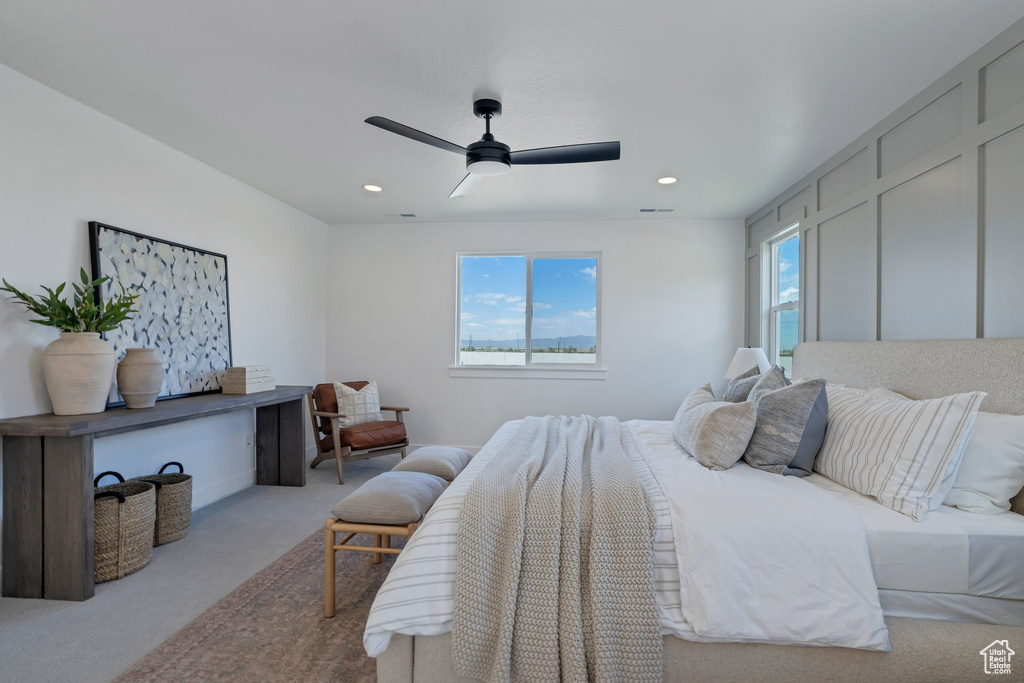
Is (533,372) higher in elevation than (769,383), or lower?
lower

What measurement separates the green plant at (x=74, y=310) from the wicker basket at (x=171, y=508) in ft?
3.48

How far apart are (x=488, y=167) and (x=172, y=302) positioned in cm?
248

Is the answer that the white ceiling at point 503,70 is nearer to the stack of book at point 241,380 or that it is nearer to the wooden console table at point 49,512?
the stack of book at point 241,380

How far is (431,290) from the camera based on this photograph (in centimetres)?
550

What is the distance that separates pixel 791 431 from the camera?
215cm

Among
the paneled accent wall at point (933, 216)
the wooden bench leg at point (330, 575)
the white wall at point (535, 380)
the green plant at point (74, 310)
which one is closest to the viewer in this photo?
the paneled accent wall at point (933, 216)

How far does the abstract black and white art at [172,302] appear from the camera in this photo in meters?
2.96

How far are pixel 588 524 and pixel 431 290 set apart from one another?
4.16m

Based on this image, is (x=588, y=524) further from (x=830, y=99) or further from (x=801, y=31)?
(x=830, y=99)

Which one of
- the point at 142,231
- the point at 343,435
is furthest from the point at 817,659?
the point at 142,231

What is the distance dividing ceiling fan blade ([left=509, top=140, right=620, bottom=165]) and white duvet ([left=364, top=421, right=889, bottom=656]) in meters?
1.70

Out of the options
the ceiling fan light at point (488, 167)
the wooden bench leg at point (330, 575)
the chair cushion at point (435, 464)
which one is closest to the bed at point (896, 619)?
the wooden bench leg at point (330, 575)

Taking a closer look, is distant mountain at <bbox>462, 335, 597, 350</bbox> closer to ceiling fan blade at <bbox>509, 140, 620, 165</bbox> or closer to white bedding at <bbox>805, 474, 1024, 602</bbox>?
ceiling fan blade at <bbox>509, 140, 620, 165</bbox>

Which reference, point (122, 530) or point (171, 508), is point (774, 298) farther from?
point (122, 530)
